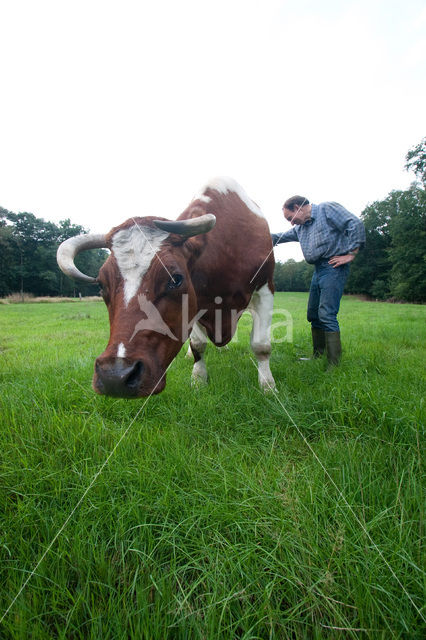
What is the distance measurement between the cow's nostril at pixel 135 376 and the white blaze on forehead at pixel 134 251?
46 cm

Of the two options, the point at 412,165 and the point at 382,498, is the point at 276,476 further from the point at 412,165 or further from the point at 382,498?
the point at 412,165

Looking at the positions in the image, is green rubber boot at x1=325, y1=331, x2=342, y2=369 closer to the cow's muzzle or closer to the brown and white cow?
the brown and white cow

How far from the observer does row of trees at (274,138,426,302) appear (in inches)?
1315

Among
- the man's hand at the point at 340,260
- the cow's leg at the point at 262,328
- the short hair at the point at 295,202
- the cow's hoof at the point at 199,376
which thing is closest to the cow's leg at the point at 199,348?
the cow's hoof at the point at 199,376

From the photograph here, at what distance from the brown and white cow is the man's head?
70cm

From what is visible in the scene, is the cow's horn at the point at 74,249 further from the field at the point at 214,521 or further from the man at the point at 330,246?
the man at the point at 330,246

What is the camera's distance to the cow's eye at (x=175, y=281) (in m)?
2.14

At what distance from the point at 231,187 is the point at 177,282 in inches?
79.4

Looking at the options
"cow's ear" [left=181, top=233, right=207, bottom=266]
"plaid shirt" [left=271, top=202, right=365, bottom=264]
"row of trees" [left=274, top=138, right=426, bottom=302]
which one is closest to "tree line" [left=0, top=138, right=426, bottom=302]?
"row of trees" [left=274, top=138, right=426, bottom=302]

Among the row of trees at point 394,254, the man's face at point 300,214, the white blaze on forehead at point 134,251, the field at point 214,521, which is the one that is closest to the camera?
the field at point 214,521

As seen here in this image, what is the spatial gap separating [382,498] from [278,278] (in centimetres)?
4893

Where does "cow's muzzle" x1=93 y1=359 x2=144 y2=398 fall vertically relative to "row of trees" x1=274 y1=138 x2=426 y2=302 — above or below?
below

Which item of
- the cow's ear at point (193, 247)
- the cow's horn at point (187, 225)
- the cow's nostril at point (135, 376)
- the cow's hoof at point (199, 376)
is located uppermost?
the cow's horn at point (187, 225)

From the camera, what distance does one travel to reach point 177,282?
2.20 m
